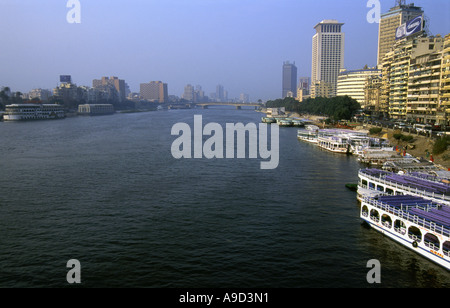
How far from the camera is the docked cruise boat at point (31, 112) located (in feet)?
336

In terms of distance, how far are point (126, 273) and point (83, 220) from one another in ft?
20.1

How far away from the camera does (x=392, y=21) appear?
378 ft

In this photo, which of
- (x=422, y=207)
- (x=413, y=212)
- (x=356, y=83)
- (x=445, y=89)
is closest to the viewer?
(x=413, y=212)

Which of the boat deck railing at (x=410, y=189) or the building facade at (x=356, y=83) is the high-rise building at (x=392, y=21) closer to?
the building facade at (x=356, y=83)

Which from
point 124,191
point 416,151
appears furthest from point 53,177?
point 416,151

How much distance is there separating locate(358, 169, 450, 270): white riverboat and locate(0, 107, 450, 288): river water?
0.52 meters

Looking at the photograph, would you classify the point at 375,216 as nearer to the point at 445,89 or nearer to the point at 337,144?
the point at 337,144

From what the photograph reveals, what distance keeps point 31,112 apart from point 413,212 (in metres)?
113

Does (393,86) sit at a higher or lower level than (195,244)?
higher

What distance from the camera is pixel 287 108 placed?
145 m

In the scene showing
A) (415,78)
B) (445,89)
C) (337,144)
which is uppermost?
(415,78)

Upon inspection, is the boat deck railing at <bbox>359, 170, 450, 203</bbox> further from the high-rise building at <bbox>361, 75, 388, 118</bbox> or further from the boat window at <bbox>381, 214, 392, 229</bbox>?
the high-rise building at <bbox>361, 75, 388, 118</bbox>

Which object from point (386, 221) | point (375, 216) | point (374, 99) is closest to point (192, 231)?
point (375, 216)
